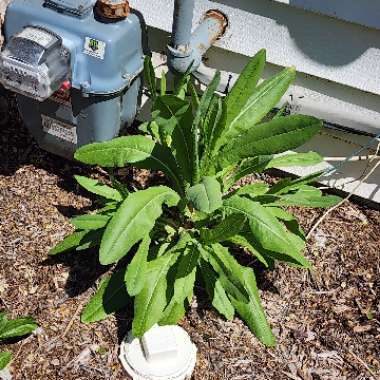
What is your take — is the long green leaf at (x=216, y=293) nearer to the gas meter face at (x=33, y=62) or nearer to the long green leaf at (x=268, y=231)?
the long green leaf at (x=268, y=231)

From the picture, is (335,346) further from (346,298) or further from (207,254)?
(207,254)

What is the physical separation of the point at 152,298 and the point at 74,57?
3.49ft

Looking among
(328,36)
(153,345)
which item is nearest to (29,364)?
(153,345)

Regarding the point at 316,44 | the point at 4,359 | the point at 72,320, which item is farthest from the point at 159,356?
the point at 316,44

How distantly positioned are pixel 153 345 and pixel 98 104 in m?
1.09

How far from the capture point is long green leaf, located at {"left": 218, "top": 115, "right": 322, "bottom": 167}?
193cm

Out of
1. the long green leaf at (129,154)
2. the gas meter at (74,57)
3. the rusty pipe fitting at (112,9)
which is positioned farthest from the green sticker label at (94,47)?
the long green leaf at (129,154)

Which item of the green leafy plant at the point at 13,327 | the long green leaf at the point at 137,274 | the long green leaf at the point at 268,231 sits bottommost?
the green leafy plant at the point at 13,327

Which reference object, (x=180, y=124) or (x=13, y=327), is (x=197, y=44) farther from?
(x=13, y=327)

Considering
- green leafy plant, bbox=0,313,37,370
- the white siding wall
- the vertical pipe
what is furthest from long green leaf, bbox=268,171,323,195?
green leafy plant, bbox=0,313,37,370

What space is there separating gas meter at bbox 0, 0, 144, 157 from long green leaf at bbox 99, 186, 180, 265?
0.61m

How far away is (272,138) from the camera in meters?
2.03

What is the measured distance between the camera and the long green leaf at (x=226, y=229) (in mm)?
2035

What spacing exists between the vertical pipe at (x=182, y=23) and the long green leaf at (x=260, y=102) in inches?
15.5
